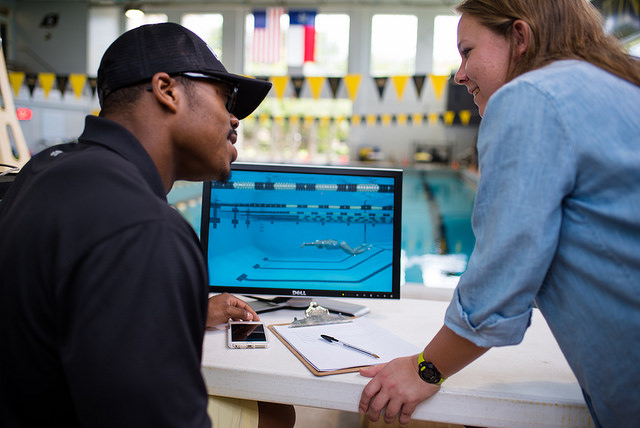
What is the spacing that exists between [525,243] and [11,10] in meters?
22.1

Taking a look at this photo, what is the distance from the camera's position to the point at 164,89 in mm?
861

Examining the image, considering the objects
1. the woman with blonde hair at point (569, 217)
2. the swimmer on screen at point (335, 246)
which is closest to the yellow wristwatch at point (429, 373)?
the woman with blonde hair at point (569, 217)

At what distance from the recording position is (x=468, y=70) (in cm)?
112

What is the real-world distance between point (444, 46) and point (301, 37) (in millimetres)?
5378

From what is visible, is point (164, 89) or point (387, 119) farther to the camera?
point (387, 119)

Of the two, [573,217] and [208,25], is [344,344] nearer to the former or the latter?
[573,217]

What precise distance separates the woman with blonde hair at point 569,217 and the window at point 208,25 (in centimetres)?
2021

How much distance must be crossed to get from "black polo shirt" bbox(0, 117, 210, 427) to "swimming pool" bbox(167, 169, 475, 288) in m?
1.08

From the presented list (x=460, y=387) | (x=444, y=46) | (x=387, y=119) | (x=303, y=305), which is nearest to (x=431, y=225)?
(x=303, y=305)

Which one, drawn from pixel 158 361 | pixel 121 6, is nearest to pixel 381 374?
pixel 158 361

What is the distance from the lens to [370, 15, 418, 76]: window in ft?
62.6

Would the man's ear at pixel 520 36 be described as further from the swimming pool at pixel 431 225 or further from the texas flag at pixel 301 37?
the texas flag at pixel 301 37

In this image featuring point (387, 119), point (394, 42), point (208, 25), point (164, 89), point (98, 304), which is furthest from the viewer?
point (208, 25)

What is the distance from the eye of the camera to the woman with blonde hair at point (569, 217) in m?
0.85
